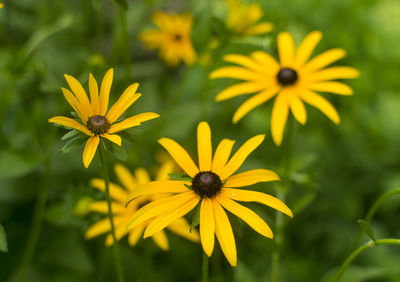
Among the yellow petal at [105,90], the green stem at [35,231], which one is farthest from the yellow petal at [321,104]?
the green stem at [35,231]

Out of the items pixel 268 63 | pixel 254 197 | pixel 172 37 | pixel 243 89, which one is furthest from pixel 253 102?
pixel 172 37

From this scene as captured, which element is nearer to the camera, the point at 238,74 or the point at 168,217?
the point at 168,217

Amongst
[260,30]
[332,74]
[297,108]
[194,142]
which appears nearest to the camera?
[297,108]

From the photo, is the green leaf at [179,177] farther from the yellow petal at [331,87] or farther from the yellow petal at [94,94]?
the yellow petal at [331,87]

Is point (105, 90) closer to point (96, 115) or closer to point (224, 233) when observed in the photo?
point (96, 115)

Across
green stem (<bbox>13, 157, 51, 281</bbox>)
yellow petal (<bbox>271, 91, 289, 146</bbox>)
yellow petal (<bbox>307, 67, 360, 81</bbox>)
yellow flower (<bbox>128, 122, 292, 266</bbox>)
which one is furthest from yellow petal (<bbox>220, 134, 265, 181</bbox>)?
green stem (<bbox>13, 157, 51, 281</bbox>)

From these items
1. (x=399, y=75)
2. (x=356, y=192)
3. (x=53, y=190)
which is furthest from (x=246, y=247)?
(x=399, y=75)
